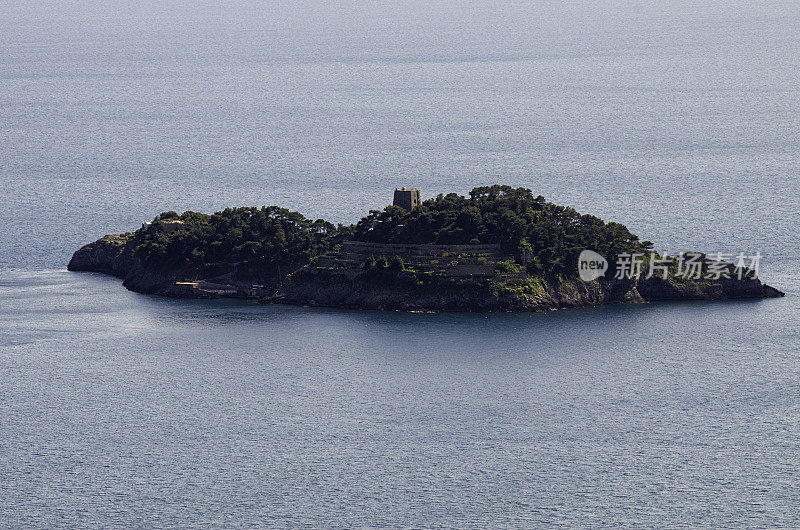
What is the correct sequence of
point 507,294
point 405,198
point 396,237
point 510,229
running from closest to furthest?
point 507,294
point 510,229
point 396,237
point 405,198

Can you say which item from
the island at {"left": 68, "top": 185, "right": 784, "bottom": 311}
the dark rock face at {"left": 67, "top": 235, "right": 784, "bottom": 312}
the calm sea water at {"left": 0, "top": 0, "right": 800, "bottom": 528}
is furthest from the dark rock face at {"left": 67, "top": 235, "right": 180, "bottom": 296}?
the dark rock face at {"left": 67, "top": 235, "right": 784, "bottom": 312}

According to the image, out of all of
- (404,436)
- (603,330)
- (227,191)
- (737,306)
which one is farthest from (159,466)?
(227,191)

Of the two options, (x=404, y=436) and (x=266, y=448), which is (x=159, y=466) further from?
(x=404, y=436)

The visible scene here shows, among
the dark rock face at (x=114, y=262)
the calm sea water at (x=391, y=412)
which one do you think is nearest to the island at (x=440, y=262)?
the dark rock face at (x=114, y=262)

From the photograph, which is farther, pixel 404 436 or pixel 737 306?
pixel 737 306

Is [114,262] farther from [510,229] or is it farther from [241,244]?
[510,229]

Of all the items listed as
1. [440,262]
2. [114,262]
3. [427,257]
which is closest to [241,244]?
[114,262]

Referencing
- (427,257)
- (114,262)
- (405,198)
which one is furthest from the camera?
(114,262)
